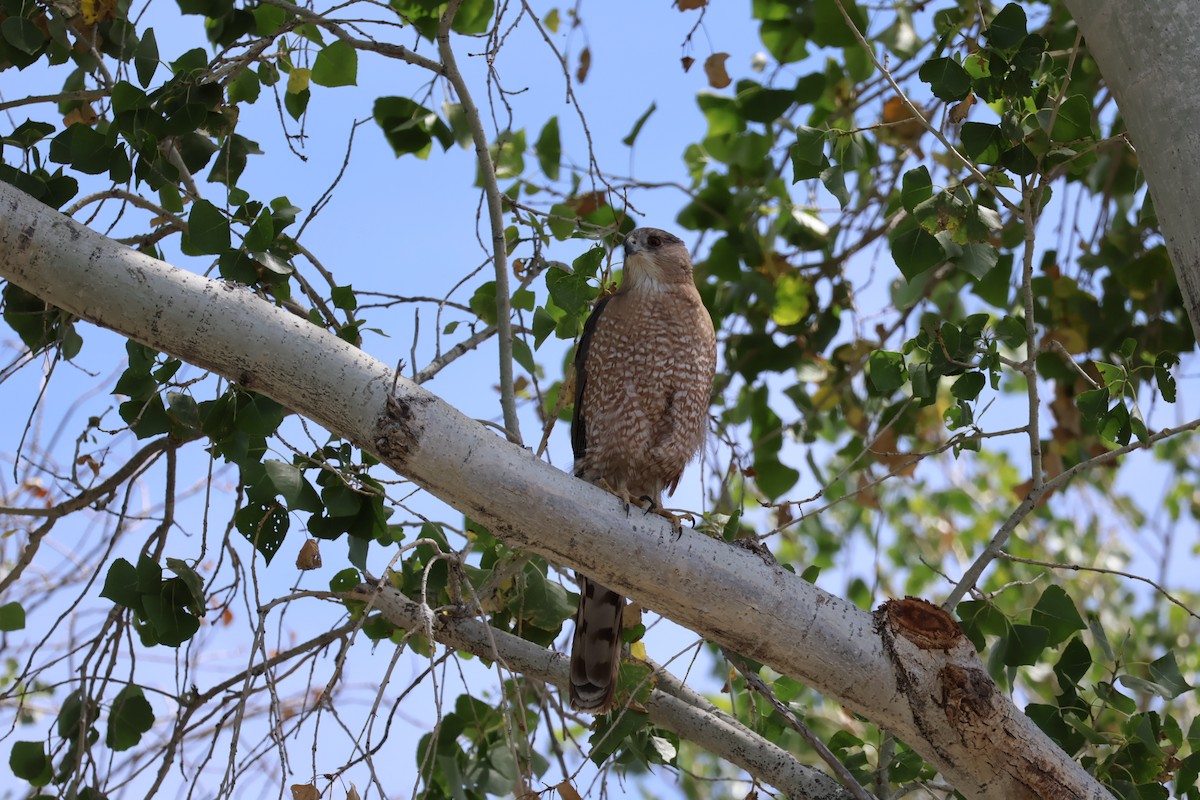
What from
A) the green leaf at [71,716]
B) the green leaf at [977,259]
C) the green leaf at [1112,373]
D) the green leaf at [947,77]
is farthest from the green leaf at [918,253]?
the green leaf at [71,716]

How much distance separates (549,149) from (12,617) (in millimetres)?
2464

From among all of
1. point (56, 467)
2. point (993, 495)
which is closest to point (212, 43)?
point (56, 467)

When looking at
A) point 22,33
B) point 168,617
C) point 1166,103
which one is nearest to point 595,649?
point 168,617

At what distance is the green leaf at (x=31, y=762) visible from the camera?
3424 millimetres

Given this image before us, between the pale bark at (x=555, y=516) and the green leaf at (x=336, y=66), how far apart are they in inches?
53.7

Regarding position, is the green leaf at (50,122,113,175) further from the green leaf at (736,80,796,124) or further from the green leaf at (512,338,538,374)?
Answer: the green leaf at (736,80,796,124)

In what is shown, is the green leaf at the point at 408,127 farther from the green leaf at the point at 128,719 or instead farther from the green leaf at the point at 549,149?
the green leaf at the point at 128,719

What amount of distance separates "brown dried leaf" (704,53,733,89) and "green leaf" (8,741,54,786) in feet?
10.4

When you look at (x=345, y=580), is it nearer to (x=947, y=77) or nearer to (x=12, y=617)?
(x=12, y=617)

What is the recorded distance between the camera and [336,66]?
134 inches

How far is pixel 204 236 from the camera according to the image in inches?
110

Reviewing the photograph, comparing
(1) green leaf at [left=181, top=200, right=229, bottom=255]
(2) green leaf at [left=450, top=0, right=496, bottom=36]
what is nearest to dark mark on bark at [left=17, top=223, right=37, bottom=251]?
(1) green leaf at [left=181, top=200, right=229, bottom=255]

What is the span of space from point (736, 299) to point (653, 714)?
2.19m

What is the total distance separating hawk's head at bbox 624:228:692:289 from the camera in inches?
165
